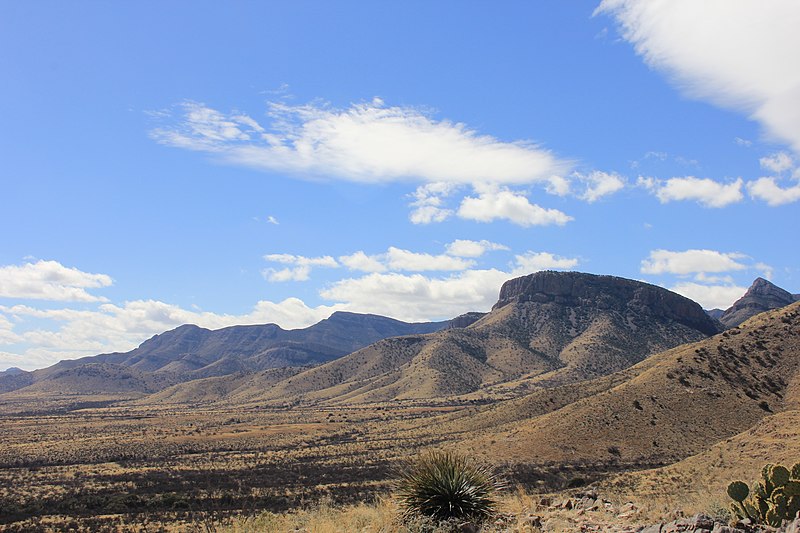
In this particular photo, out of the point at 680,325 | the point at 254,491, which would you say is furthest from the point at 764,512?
the point at 680,325

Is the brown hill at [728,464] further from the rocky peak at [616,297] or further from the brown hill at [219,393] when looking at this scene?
the brown hill at [219,393]

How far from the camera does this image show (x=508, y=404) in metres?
77.8

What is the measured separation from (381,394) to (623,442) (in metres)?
96.2

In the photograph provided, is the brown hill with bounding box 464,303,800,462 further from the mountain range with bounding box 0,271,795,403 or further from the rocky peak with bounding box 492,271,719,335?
the rocky peak with bounding box 492,271,719,335

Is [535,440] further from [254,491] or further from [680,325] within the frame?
[680,325]

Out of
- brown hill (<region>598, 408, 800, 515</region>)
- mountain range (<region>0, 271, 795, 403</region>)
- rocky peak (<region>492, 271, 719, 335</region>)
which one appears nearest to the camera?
brown hill (<region>598, 408, 800, 515</region>)

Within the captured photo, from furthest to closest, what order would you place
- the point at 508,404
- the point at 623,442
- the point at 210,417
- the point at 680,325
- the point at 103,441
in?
the point at 680,325, the point at 210,417, the point at 508,404, the point at 103,441, the point at 623,442

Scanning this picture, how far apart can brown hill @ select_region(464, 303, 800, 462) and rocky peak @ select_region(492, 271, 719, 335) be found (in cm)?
11179

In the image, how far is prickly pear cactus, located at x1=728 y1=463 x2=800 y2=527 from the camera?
1112 centimetres

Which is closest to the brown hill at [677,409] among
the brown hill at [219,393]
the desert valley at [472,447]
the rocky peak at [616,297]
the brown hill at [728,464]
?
the desert valley at [472,447]

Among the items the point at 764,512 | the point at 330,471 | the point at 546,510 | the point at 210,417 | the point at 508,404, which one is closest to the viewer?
the point at 764,512

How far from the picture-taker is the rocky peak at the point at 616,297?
586ft

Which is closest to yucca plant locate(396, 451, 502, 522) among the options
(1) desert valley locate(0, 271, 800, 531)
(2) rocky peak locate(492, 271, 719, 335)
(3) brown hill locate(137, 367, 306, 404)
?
(1) desert valley locate(0, 271, 800, 531)

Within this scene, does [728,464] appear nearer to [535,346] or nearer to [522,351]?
[522,351]
